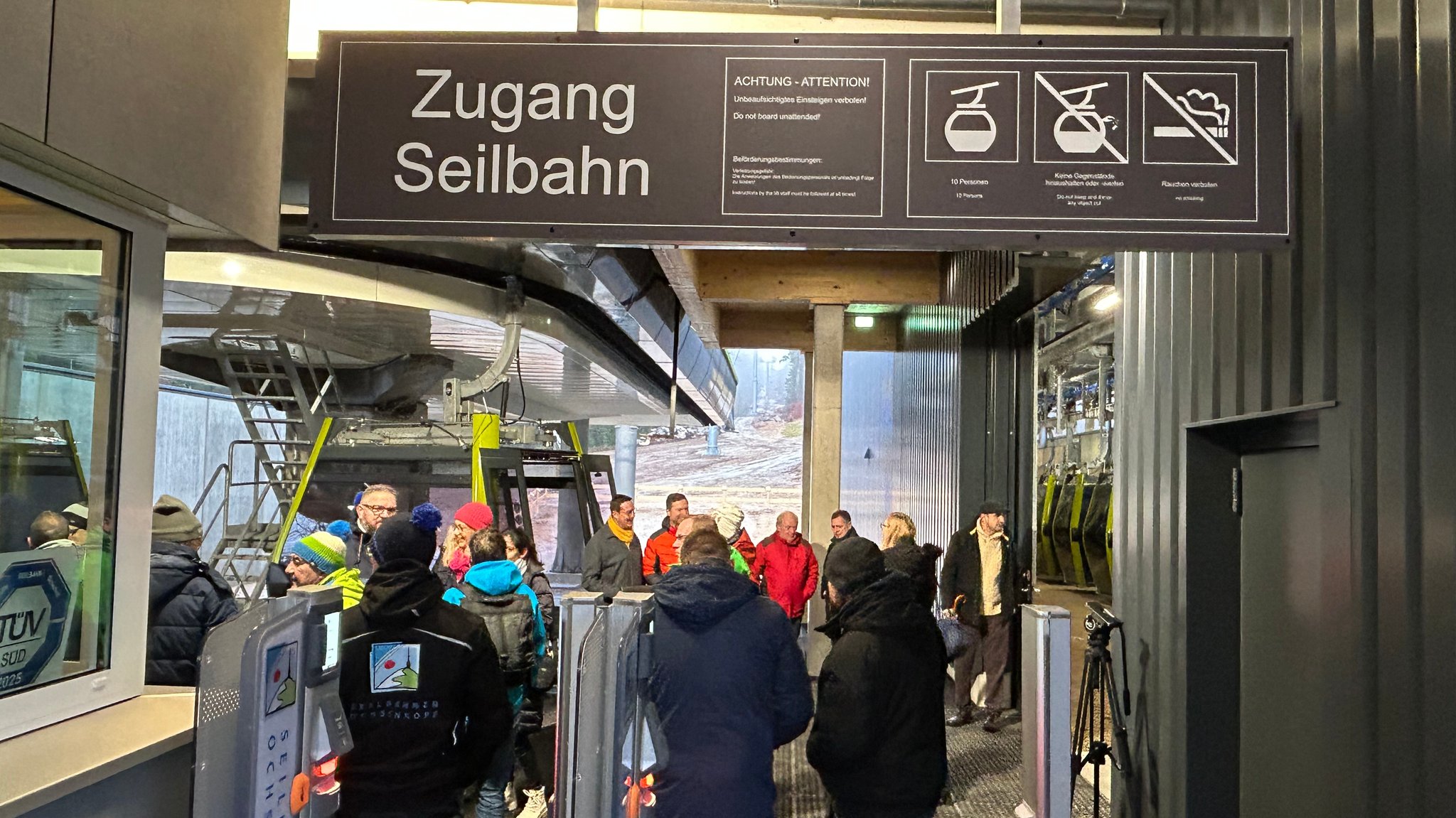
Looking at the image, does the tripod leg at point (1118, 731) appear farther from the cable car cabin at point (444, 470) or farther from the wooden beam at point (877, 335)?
the wooden beam at point (877, 335)

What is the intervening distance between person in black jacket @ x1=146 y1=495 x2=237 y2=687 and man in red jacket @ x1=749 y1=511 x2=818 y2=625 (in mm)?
4638

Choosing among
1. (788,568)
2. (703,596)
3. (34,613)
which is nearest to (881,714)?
(703,596)

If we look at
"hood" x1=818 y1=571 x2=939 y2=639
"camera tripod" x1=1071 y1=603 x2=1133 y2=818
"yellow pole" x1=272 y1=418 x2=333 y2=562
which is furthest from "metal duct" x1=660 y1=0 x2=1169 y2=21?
"yellow pole" x1=272 y1=418 x2=333 y2=562

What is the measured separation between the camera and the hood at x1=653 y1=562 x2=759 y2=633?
10.6 ft

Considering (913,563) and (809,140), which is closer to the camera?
(809,140)

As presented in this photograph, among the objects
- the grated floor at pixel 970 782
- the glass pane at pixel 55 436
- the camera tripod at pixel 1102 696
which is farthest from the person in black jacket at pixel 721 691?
the grated floor at pixel 970 782

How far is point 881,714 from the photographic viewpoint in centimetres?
334

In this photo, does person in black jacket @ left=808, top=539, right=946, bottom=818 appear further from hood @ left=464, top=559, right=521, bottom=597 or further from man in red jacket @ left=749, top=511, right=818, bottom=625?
man in red jacket @ left=749, top=511, right=818, bottom=625

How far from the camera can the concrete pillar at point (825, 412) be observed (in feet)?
32.9

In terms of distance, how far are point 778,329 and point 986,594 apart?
21.2 ft

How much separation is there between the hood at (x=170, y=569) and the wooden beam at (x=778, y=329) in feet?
28.8

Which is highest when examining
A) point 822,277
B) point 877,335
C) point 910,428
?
point 877,335

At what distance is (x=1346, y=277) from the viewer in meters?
3.12

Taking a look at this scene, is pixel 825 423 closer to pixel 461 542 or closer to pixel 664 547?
pixel 664 547
